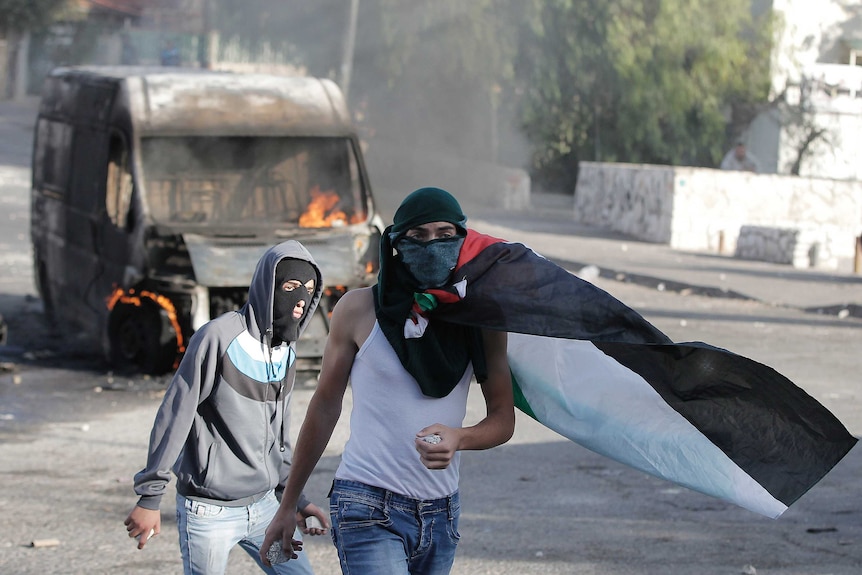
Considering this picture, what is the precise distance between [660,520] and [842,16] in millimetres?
33892

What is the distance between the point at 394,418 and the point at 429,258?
43cm

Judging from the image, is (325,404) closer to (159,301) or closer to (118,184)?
(159,301)

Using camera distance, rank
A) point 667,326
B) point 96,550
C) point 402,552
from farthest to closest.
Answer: point 667,326 → point 96,550 → point 402,552

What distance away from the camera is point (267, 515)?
433 cm

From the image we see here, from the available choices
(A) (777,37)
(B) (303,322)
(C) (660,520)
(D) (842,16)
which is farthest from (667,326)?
(D) (842,16)

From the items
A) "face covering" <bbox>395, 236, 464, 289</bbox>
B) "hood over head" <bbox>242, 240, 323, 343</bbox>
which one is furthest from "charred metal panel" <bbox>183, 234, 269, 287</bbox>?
"face covering" <bbox>395, 236, 464, 289</bbox>

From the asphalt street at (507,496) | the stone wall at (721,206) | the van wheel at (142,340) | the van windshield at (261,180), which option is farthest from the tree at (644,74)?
the van wheel at (142,340)

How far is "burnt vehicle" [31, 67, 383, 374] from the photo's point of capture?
430 inches

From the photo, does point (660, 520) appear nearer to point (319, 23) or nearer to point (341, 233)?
point (341, 233)

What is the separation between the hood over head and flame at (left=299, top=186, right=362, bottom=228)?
756 centimetres

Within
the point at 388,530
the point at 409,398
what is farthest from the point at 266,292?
the point at 388,530

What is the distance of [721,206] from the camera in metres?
25.6

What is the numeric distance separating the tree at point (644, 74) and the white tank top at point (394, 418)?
30807mm

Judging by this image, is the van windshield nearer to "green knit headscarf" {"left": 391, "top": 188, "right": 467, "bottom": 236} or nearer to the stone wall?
"green knit headscarf" {"left": 391, "top": 188, "right": 467, "bottom": 236}
